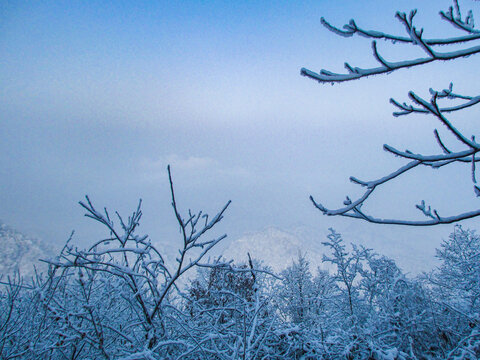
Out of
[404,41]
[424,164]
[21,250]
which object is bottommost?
[21,250]

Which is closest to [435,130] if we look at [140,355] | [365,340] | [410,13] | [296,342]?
[410,13]

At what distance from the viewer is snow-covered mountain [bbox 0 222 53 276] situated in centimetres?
9800

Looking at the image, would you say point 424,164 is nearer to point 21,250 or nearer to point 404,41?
point 404,41

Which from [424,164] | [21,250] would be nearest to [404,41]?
[424,164]

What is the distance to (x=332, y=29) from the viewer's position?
199 cm

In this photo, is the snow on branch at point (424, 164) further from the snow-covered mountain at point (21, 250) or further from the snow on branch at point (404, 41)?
the snow-covered mountain at point (21, 250)

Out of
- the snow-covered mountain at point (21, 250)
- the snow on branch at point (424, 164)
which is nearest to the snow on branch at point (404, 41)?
the snow on branch at point (424, 164)

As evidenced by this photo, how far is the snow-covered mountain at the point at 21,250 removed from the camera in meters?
98.0

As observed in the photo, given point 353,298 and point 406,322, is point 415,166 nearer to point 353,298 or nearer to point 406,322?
point 406,322

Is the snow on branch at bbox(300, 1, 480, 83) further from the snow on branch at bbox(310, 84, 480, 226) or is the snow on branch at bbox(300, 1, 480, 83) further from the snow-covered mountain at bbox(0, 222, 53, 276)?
the snow-covered mountain at bbox(0, 222, 53, 276)

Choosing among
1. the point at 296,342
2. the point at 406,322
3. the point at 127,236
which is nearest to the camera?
the point at 127,236

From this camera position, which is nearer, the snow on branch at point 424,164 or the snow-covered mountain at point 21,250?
the snow on branch at point 424,164

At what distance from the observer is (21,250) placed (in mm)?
105812

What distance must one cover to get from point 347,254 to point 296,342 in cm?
866
